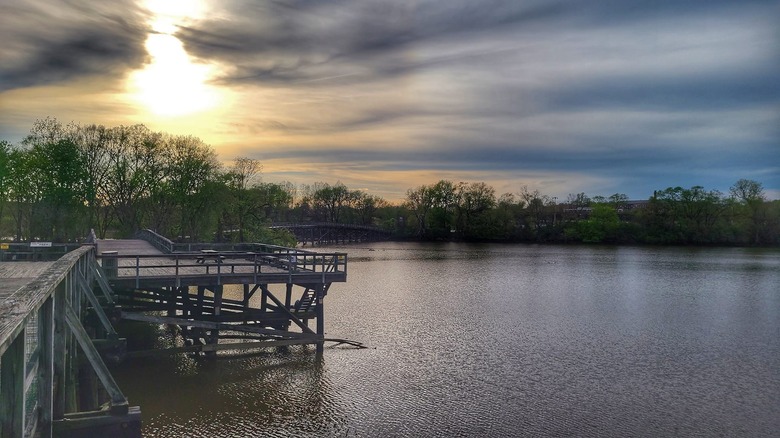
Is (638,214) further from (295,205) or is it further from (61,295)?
(61,295)

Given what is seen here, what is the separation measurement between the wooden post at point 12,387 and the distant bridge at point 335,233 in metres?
109

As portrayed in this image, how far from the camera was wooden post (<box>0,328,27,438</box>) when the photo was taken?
5168 millimetres

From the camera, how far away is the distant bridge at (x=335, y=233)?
12312 cm

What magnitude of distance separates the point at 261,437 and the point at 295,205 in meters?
142

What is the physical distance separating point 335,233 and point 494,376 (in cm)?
11344

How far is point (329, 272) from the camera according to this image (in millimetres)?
24328

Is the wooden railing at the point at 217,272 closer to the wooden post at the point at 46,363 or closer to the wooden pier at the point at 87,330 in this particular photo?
the wooden pier at the point at 87,330

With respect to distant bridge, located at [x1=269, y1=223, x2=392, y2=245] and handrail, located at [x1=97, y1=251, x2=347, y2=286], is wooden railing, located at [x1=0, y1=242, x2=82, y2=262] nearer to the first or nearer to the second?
handrail, located at [x1=97, y1=251, x2=347, y2=286]

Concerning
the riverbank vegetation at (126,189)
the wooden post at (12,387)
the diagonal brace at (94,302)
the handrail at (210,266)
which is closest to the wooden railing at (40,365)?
the wooden post at (12,387)

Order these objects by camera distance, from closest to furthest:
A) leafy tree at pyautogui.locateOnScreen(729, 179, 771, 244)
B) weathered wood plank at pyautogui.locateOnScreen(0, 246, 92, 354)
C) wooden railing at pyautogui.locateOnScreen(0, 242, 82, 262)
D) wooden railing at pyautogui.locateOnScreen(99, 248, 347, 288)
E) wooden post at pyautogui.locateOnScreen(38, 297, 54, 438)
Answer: weathered wood plank at pyautogui.locateOnScreen(0, 246, 92, 354) → wooden post at pyautogui.locateOnScreen(38, 297, 54, 438) → wooden railing at pyautogui.locateOnScreen(99, 248, 347, 288) → wooden railing at pyautogui.locateOnScreen(0, 242, 82, 262) → leafy tree at pyautogui.locateOnScreen(729, 179, 771, 244)

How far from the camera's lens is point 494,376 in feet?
69.4

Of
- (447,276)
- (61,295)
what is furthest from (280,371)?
(447,276)

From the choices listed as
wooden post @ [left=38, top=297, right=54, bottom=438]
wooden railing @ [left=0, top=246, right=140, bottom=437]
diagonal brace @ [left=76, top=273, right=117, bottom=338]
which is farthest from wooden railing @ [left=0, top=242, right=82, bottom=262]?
wooden post @ [left=38, top=297, right=54, bottom=438]

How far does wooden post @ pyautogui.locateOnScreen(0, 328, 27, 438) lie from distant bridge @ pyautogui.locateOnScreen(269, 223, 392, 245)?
10927cm
